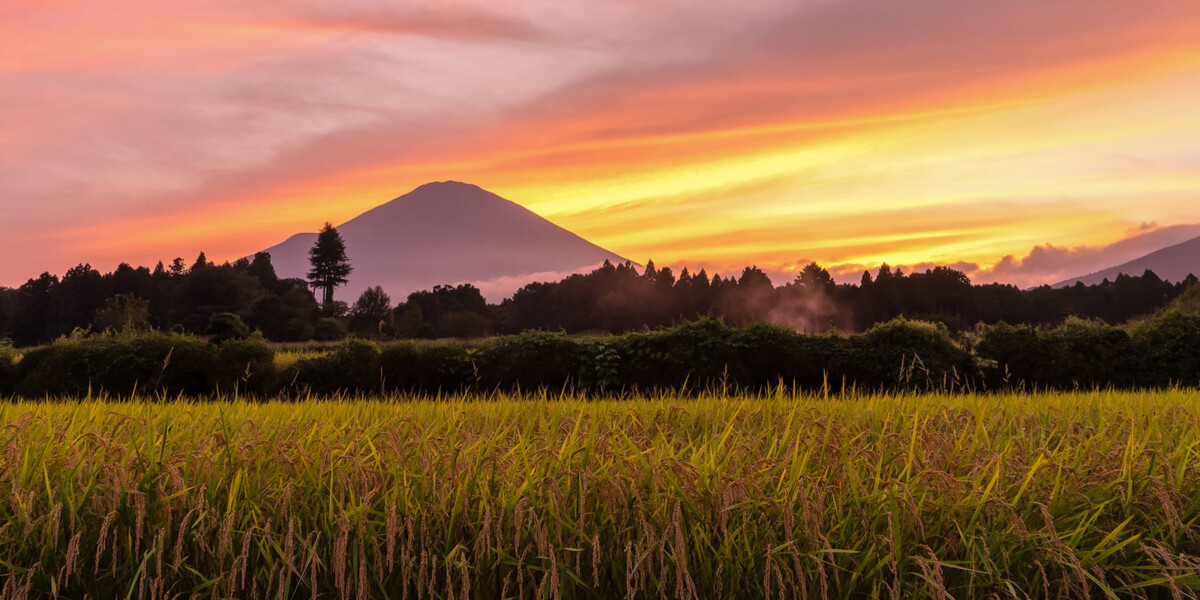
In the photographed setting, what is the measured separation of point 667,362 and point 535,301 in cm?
4772

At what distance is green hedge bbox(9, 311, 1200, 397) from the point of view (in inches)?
549

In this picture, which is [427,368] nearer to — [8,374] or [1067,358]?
[8,374]

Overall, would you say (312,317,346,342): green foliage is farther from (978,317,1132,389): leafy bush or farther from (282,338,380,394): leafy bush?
(978,317,1132,389): leafy bush

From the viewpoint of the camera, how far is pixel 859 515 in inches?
151

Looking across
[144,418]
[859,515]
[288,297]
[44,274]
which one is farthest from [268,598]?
[44,274]

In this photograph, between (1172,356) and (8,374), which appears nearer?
(1172,356)

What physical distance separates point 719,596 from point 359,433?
2.75m

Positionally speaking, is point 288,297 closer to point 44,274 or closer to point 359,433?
point 44,274

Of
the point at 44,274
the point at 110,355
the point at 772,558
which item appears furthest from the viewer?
the point at 44,274

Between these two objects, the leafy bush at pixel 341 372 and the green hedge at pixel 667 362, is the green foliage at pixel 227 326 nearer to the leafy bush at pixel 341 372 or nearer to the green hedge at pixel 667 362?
the green hedge at pixel 667 362

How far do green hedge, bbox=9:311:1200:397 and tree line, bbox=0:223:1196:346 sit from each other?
29.0m

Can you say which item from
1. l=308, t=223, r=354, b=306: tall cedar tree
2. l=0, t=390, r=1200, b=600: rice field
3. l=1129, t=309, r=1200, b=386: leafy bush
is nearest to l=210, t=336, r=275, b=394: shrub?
l=0, t=390, r=1200, b=600: rice field

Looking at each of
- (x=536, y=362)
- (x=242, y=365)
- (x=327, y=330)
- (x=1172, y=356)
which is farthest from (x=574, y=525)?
(x=327, y=330)

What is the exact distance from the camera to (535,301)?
61.1 meters
